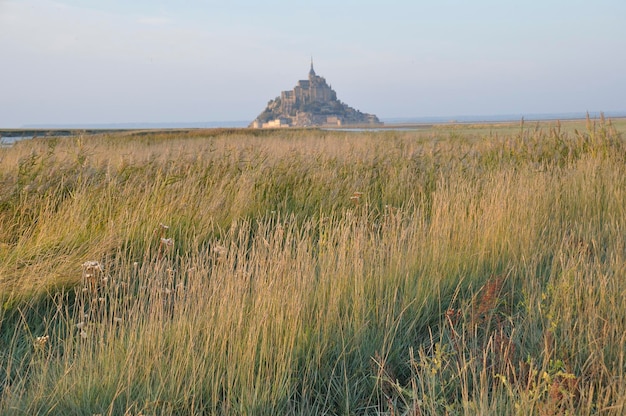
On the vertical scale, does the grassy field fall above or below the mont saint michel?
below

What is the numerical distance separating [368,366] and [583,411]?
3.13ft

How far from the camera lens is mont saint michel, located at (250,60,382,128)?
133125 mm

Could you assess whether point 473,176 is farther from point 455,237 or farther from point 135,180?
point 135,180

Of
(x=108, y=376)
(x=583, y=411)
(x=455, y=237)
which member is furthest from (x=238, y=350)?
(x=455, y=237)

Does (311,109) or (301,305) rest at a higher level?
(311,109)

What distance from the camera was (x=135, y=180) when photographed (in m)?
6.25

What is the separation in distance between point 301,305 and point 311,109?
136545 millimetres

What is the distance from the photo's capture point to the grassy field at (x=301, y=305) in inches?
91.7

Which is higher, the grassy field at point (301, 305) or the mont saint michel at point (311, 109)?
the mont saint michel at point (311, 109)

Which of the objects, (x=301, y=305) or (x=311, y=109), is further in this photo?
(x=311, y=109)

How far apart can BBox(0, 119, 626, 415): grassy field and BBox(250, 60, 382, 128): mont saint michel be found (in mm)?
124706

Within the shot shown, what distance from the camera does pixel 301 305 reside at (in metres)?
2.78

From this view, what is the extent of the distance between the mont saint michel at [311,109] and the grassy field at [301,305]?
125m

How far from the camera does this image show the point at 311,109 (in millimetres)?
137125
